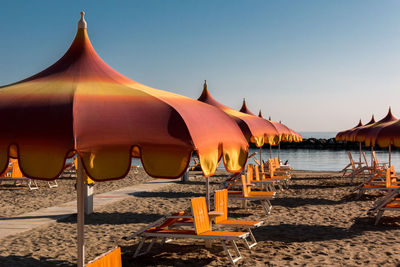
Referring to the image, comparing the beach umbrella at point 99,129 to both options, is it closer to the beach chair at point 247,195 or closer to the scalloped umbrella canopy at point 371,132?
the beach chair at point 247,195

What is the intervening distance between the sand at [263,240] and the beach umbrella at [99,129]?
307 cm

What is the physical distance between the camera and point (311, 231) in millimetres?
8570

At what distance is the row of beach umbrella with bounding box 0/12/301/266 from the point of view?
3.29 metres

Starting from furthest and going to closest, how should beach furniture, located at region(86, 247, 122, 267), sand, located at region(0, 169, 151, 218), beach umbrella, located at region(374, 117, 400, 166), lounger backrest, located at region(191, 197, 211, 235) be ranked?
sand, located at region(0, 169, 151, 218), beach umbrella, located at region(374, 117, 400, 166), lounger backrest, located at region(191, 197, 211, 235), beach furniture, located at region(86, 247, 122, 267)

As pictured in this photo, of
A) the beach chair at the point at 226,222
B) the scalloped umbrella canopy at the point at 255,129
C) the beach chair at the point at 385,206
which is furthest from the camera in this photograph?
the beach chair at the point at 385,206

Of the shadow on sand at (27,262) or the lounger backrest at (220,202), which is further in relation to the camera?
the lounger backrest at (220,202)

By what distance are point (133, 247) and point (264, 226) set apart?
119 inches

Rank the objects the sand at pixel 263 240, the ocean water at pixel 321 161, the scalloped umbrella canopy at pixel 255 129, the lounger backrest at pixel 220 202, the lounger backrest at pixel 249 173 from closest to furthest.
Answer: the sand at pixel 263 240
the lounger backrest at pixel 220 202
the scalloped umbrella canopy at pixel 255 129
the lounger backrest at pixel 249 173
the ocean water at pixel 321 161

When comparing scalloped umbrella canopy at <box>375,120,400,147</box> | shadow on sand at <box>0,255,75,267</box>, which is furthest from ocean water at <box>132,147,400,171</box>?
shadow on sand at <box>0,255,75,267</box>

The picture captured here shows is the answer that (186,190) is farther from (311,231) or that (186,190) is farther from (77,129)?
(77,129)

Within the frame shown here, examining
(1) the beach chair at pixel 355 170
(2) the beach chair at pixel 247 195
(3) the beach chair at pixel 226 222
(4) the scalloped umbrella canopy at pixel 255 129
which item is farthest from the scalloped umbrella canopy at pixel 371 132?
(3) the beach chair at pixel 226 222

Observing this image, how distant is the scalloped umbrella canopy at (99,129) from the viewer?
10.8ft

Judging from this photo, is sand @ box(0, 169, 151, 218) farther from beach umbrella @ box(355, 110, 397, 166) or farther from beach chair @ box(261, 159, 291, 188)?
beach umbrella @ box(355, 110, 397, 166)

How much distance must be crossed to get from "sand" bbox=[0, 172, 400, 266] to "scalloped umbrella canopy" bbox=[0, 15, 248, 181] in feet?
10.3
